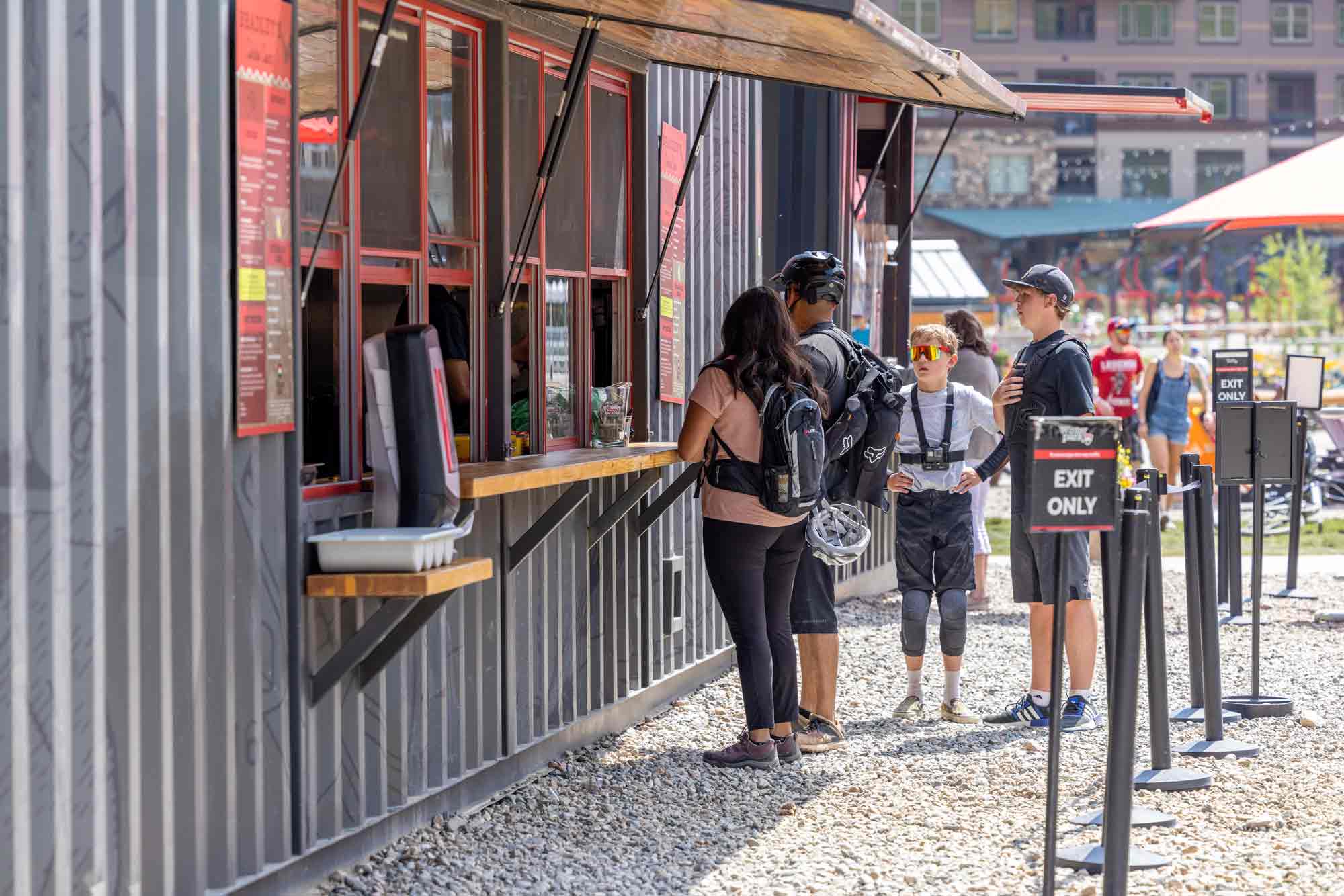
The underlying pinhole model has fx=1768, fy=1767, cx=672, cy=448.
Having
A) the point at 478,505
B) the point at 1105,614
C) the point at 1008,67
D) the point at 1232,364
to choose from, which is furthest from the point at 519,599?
the point at 1008,67

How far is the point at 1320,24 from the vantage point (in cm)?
5291

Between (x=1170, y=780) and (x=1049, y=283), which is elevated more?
(x=1049, y=283)

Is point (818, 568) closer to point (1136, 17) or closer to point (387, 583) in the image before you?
point (387, 583)

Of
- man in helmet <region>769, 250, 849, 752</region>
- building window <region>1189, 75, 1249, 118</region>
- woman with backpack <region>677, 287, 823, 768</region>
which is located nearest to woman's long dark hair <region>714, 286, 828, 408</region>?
woman with backpack <region>677, 287, 823, 768</region>

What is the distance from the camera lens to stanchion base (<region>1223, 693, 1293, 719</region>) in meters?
7.45

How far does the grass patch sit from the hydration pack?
21.5 ft

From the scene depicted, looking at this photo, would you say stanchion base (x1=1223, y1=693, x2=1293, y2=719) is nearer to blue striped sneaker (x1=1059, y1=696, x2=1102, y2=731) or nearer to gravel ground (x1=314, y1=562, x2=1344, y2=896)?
gravel ground (x1=314, y1=562, x2=1344, y2=896)

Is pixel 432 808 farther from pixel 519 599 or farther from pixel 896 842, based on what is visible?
pixel 896 842

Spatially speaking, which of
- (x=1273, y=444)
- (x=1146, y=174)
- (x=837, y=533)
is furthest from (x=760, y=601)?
(x=1146, y=174)

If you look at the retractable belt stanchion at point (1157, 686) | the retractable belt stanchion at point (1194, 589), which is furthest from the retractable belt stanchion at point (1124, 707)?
the retractable belt stanchion at point (1194, 589)

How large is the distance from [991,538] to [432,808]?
422 inches

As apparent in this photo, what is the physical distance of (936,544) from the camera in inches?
291

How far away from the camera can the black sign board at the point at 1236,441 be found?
8039 millimetres

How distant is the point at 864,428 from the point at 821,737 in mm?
1211
